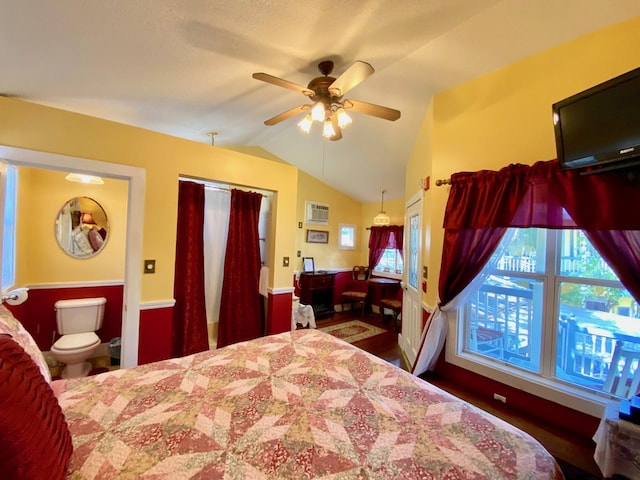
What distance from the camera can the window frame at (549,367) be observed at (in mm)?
1678

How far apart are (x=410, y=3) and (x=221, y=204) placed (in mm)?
2425

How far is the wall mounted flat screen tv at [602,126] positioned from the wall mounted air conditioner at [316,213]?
378 cm

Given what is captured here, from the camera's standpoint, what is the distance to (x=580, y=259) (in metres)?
1.79

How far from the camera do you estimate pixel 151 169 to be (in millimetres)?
2221

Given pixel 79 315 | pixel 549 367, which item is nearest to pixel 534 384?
pixel 549 367

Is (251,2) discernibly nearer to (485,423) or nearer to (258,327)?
(485,423)

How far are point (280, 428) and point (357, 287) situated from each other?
Answer: 4427 millimetres

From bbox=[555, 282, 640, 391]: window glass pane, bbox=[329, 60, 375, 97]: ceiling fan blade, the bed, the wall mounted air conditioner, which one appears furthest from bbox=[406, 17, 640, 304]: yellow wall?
the wall mounted air conditioner

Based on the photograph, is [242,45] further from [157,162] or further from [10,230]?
[10,230]

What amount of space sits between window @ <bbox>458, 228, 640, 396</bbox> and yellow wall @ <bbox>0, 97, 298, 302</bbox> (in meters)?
1.94

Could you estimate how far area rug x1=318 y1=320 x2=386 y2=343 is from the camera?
3.88 meters

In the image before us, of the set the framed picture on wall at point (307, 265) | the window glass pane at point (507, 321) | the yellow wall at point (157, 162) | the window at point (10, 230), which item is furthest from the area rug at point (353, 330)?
Result: the window at point (10, 230)

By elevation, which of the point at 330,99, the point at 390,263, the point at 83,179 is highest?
the point at 330,99

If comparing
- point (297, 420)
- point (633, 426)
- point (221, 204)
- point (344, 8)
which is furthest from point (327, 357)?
point (221, 204)
